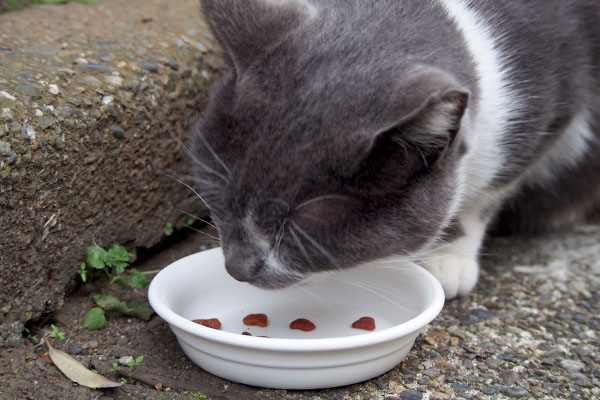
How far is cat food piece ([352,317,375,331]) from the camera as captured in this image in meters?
1.83

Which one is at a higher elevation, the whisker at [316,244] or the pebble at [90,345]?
the whisker at [316,244]

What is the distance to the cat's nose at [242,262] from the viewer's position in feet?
4.95

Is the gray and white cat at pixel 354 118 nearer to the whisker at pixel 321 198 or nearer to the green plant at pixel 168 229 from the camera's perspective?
the whisker at pixel 321 198

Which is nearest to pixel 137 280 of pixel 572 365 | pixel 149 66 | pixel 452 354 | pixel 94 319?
pixel 94 319

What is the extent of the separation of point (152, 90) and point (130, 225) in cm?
44

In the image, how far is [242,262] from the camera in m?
1.51

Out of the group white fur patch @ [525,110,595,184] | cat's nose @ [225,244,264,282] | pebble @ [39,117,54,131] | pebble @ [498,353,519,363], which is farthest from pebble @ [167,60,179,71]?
pebble @ [498,353,519,363]

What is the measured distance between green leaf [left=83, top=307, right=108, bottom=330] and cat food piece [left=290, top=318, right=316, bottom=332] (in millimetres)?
536

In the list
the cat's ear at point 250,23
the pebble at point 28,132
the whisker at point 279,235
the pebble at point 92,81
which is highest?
the cat's ear at point 250,23

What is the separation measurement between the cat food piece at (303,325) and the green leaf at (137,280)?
0.47 meters

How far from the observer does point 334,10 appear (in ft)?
5.32

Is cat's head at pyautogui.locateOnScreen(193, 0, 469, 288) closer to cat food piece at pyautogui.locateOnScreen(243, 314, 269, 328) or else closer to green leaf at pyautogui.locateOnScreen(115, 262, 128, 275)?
cat food piece at pyautogui.locateOnScreen(243, 314, 269, 328)

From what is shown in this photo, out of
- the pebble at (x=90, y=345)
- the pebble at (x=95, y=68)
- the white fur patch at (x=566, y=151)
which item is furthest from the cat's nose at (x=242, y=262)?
the white fur patch at (x=566, y=151)

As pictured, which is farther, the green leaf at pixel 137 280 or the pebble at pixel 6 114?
the green leaf at pixel 137 280
